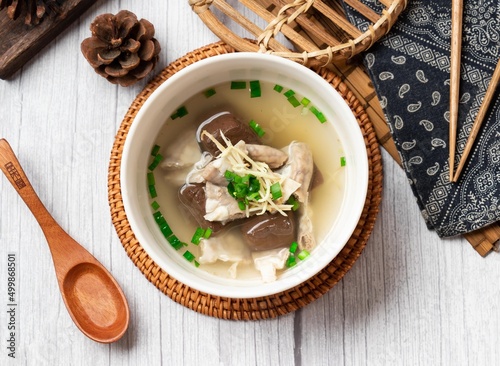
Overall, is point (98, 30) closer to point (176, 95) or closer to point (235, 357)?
point (176, 95)

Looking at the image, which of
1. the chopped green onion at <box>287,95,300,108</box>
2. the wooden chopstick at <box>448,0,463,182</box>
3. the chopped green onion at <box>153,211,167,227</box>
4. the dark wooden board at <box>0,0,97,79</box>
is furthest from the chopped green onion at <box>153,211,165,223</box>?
the wooden chopstick at <box>448,0,463,182</box>

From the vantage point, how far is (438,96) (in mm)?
1252

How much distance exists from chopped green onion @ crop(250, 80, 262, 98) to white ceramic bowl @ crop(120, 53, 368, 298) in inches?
0.6

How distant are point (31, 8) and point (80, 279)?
627 mm

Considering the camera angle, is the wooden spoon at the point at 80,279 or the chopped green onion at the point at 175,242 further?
the wooden spoon at the point at 80,279

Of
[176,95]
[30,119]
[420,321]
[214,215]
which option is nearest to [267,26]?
[176,95]

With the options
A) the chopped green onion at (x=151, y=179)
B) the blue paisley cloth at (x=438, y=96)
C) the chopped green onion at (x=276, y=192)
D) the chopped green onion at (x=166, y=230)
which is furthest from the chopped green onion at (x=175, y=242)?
the blue paisley cloth at (x=438, y=96)

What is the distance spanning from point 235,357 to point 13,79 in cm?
84

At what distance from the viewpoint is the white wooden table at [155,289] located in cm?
133

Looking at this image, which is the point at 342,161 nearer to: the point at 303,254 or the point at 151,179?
the point at 303,254

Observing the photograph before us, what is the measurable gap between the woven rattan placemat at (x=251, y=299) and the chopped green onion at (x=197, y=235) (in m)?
0.10

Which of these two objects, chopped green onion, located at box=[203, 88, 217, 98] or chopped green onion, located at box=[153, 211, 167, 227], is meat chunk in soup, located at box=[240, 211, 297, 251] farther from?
chopped green onion, located at box=[203, 88, 217, 98]

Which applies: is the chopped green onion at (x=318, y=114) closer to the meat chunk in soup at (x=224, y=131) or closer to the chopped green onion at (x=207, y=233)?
the meat chunk in soup at (x=224, y=131)

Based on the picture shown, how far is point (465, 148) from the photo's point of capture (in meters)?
1.24
